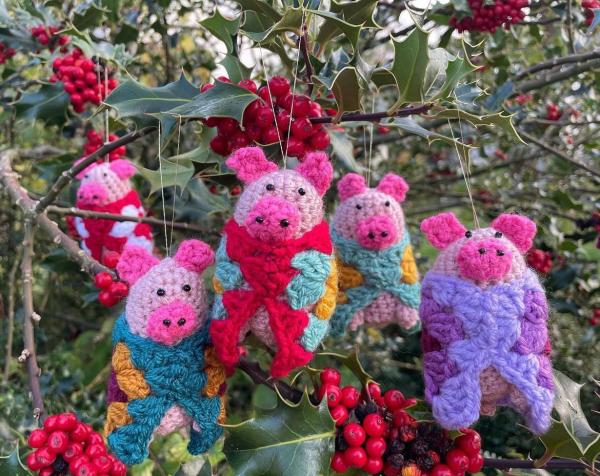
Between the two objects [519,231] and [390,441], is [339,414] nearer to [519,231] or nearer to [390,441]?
[390,441]

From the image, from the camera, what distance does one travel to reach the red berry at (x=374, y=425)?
2.94 ft

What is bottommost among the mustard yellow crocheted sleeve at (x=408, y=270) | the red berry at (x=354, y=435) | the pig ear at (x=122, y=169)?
the pig ear at (x=122, y=169)

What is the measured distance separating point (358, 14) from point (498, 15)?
2.56 feet

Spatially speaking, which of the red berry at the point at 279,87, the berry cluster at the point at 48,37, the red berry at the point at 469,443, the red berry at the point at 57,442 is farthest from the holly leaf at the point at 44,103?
the red berry at the point at 469,443

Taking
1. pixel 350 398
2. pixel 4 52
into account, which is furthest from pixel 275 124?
pixel 4 52

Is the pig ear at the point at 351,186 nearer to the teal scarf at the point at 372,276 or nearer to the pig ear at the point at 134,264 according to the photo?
the teal scarf at the point at 372,276

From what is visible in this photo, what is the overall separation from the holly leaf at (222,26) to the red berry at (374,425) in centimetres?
76

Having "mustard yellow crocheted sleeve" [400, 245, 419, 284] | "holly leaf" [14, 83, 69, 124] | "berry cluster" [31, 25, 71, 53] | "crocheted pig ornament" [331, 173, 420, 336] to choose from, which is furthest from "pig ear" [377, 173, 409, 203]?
"berry cluster" [31, 25, 71, 53]

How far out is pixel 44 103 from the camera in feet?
5.43

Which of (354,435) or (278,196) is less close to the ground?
(278,196)

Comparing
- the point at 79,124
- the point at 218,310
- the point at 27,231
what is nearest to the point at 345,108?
the point at 218,310

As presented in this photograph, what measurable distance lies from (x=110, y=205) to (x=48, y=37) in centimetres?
77

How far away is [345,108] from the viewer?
0.93m

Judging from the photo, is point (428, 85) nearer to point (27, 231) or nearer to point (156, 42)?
point (27, 231)
